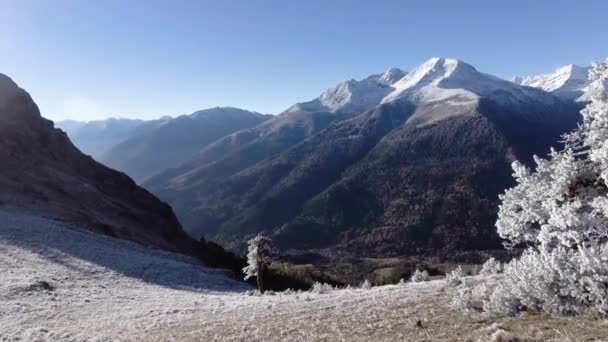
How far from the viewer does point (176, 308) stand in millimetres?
31281

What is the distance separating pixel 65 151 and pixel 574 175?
104 m

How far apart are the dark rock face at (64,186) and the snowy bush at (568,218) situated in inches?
2314

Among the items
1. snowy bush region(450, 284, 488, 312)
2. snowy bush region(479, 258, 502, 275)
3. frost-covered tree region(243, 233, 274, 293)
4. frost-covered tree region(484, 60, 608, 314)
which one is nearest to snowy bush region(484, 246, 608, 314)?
frost-covered tree region(484, 60, 608, 314)

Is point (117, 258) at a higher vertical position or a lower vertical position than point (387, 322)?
higher

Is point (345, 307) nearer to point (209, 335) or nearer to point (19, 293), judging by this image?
point (209, 335)

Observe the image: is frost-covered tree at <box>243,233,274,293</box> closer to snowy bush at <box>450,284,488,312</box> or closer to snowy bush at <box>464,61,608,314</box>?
snowy bush at <box>450,284,488,312</box>

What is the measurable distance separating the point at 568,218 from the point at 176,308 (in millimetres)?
24314

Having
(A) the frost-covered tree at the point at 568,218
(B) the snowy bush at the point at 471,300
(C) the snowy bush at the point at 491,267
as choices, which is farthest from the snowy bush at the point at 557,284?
(C) the snowy bush at the point at 491,267

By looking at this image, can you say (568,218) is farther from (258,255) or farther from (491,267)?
(258,255)

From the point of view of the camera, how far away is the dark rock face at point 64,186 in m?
69.1

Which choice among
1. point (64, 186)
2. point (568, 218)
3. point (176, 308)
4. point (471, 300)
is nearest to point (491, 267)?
point (471, 300)

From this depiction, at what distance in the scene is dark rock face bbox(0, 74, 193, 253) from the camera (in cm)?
6912

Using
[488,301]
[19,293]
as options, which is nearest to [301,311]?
[488,301]

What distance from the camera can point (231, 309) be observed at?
29.2 meters
